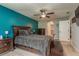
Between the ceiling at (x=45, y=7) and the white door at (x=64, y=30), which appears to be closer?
the ceiling at (x=45, y=7)

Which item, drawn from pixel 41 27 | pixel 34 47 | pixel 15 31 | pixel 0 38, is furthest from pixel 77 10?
pixel 0 38

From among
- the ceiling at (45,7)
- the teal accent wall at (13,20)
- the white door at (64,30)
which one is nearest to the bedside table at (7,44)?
the teal accent wall at (13,20)

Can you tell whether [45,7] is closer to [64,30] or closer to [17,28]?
[64,30]

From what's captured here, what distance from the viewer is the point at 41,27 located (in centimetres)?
233

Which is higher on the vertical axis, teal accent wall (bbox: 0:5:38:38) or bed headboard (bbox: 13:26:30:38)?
teal accent wall (bbox: 0:5:38:38)

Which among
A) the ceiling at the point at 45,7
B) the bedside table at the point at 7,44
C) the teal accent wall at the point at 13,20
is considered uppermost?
the ceiling at the point at 45,7

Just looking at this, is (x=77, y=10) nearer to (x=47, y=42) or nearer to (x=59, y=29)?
(x=59, y=29)

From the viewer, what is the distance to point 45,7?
207 cm

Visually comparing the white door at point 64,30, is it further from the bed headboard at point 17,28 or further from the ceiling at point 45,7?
the bed headboard at point 17,28

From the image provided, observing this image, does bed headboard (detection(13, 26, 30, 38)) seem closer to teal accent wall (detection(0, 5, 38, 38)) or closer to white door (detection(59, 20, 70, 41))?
teal accent wall (detection(0, 5, 38, 38))

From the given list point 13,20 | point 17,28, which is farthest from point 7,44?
point 13,20

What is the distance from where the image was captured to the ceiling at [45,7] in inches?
76.6

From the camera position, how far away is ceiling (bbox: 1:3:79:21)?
6.38 feet

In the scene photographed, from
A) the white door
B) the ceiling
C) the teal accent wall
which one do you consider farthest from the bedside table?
the white door
